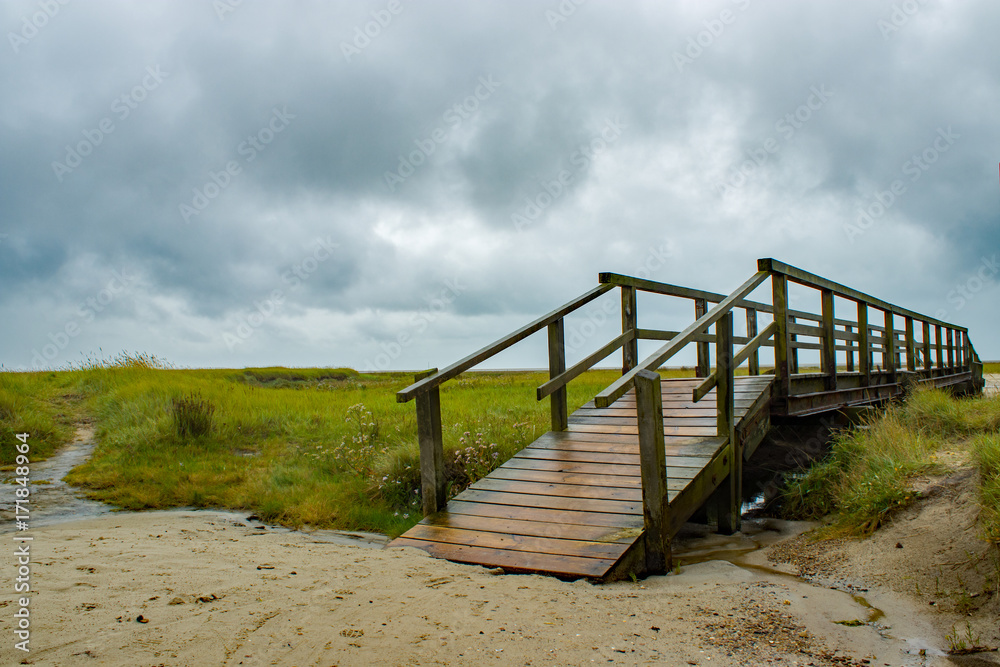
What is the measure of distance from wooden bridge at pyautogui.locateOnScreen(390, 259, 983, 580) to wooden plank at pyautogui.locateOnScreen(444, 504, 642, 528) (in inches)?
0.6

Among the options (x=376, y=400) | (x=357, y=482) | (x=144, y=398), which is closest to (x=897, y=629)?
(x=357, y=482)

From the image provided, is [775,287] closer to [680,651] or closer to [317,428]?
[680,651]

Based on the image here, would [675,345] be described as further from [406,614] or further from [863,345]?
[863,345]

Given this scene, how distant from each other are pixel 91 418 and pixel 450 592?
1080 cm

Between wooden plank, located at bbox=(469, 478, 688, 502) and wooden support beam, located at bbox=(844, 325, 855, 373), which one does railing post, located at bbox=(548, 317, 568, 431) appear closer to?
wooden plank, located at bbox=(469, 478, 688, 502)

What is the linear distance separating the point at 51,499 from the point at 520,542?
5.45m

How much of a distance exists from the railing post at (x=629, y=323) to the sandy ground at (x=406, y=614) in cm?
343

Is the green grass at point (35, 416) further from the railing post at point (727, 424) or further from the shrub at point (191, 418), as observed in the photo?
the railing post at point (727, 424)

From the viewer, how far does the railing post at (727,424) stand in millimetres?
5809

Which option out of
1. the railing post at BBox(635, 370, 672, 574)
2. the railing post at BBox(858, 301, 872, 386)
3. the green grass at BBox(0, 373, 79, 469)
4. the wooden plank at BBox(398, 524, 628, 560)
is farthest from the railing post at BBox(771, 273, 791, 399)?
the green grass at BBox(0, 373, 79, 469)

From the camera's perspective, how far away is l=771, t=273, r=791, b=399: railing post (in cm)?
709

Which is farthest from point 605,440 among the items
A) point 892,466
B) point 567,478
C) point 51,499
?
point 51,499

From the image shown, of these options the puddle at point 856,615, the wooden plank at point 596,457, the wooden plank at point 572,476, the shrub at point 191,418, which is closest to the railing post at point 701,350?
the wooden plank at point 596,457

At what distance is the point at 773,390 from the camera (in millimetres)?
7188
